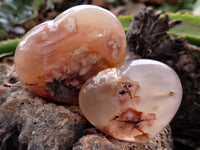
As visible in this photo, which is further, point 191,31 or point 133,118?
point 191,31

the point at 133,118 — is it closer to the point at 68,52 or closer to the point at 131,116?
the point at 131,116

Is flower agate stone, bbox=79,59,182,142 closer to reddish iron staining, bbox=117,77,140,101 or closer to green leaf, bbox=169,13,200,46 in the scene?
reddish iron staining, bbox=117,77,140,101

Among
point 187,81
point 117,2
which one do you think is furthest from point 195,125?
point 117,2

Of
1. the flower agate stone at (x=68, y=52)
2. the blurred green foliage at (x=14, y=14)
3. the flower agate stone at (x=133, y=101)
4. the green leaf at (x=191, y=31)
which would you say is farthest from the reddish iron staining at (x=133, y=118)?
the blurred green foliage at (x=14, y=14)

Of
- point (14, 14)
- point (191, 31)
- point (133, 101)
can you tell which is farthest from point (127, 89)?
point (14, 14)

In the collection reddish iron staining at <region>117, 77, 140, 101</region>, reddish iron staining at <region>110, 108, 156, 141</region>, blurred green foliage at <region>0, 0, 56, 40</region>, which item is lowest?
blurred green foliage at <region>0, 0, 56, 40</region>

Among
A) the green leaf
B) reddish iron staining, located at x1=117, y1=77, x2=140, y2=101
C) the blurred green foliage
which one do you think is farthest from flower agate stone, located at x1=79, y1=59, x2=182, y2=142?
the blurred green foliage
